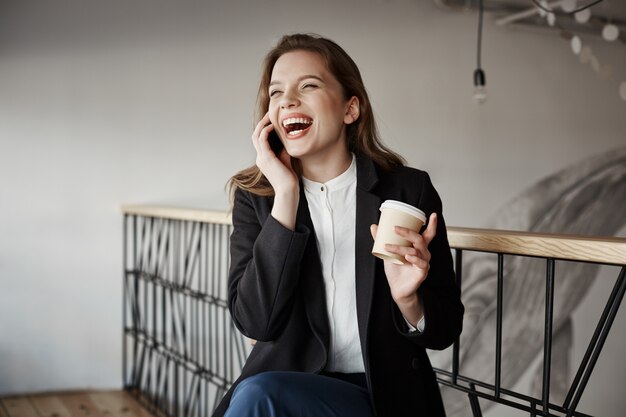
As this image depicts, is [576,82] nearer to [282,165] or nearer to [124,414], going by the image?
[124,414]

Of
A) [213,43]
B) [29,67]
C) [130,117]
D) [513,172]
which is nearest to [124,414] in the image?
[130,117]

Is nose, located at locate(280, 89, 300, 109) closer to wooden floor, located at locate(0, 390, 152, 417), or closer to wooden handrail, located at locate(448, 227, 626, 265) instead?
wooden handrail, located at locate(448, 227, 626, 265)

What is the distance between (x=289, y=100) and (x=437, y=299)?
478 millimetres

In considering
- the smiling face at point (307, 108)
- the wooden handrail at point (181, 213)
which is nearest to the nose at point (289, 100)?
the smiling face at point (307, 108)

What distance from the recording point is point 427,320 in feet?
4.02

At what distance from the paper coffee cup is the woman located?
2cm

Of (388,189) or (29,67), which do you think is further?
(29,67)

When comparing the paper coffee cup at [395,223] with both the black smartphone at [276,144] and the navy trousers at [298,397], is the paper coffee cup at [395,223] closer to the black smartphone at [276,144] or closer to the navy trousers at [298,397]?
the navy trousers at [298,397]

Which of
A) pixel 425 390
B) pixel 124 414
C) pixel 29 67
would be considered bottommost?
pixel 124 414

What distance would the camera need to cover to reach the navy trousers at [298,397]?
3.64ft

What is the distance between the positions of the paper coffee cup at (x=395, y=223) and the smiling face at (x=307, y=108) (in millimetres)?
312

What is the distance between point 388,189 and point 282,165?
0.69 feet

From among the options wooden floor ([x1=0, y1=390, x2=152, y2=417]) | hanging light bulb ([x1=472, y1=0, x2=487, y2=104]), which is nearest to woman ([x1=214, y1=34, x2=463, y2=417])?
wooden floor ([x1=0, y1=390, x2=152, y2=417])

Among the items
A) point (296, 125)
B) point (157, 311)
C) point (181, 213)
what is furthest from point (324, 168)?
point (157, 311)
